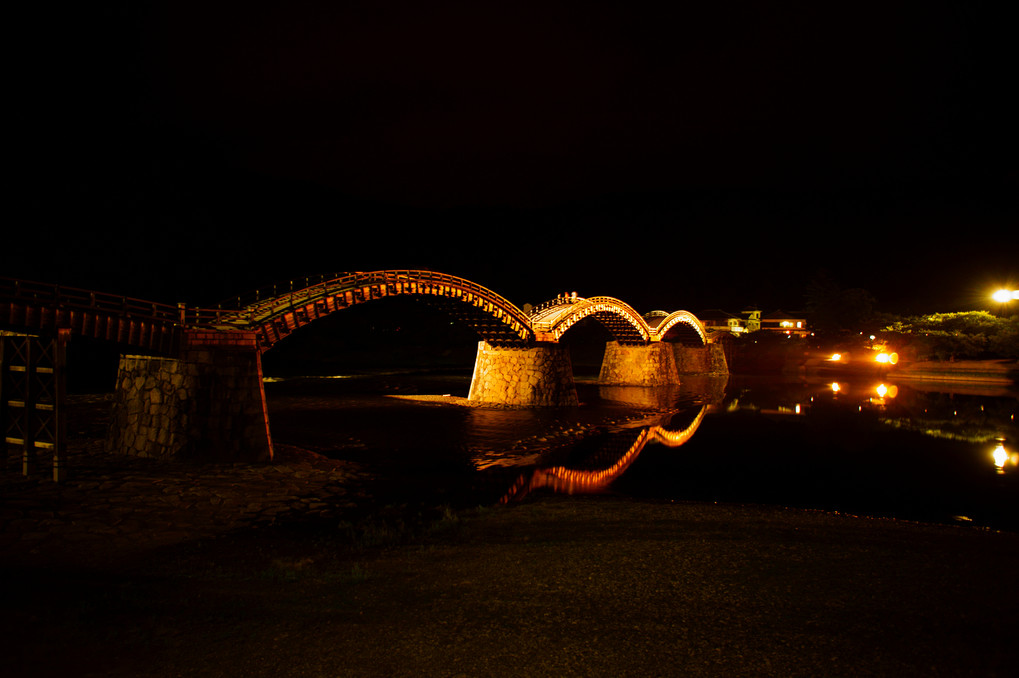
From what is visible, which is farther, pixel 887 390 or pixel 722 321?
pixel 722 321

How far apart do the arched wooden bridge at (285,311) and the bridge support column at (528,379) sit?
0.92 metres

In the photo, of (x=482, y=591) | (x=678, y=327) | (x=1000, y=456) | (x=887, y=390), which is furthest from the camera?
(x=678, y=327)

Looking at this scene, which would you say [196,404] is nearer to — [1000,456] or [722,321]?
[1000,456]

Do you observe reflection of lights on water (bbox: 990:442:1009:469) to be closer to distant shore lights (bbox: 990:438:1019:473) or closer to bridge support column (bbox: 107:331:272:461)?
distant shore lights (bbox: 990:438:1019:473)

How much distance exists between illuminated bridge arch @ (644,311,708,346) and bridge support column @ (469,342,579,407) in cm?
2218

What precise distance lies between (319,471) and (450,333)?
288 feet

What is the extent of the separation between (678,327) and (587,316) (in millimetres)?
30116

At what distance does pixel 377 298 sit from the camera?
90.9 feet

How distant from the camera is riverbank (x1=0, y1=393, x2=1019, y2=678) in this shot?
6555mm

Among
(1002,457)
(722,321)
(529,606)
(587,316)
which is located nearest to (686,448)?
(1002,457)

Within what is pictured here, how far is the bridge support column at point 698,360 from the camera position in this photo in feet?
250

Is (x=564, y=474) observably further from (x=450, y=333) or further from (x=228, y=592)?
(x=450, y=333)

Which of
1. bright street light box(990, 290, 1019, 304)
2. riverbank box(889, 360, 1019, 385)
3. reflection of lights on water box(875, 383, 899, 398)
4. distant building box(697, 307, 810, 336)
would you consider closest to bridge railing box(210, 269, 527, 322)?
reflection of lights on water box(875, 383, 899, 398)

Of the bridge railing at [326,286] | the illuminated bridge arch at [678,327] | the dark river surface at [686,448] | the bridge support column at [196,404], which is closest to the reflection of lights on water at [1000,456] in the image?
the dark river surface at [686,448]
